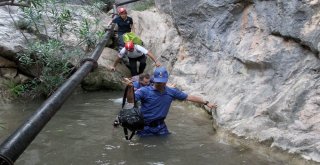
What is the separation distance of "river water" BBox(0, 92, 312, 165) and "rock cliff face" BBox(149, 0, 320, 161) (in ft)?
1.35

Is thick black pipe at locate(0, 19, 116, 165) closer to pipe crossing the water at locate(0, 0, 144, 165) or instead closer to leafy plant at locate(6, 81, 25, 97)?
pipe crossing the water at locate(0, 0, 144, 165)

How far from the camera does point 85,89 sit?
11.2 meters

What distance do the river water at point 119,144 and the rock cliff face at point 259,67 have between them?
0.41 meters

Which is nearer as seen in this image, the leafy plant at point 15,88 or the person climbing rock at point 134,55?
the leafy plant at point 15,88

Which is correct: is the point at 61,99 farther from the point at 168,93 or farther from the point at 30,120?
the point at 168,93

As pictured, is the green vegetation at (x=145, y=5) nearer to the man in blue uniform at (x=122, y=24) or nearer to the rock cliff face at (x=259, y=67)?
the man in blue uniform at (x=122, y=24)

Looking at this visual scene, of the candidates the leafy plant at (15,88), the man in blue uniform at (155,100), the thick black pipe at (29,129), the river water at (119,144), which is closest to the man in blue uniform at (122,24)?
the leafy plant at (15,88)

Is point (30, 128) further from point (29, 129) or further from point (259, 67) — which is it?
point (259, 67)

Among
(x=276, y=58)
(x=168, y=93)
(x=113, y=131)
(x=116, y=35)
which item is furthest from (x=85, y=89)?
(x=276, y=58)

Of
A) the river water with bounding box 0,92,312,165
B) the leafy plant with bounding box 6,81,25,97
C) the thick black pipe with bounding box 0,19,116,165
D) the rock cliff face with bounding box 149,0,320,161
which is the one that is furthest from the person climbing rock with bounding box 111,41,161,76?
the thick black pipe with bounding box 0,19,116,165

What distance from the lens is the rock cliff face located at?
607cm

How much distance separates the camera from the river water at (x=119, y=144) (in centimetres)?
609

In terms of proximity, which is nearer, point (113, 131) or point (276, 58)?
point (276, 58)

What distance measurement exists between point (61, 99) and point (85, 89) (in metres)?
5.93
